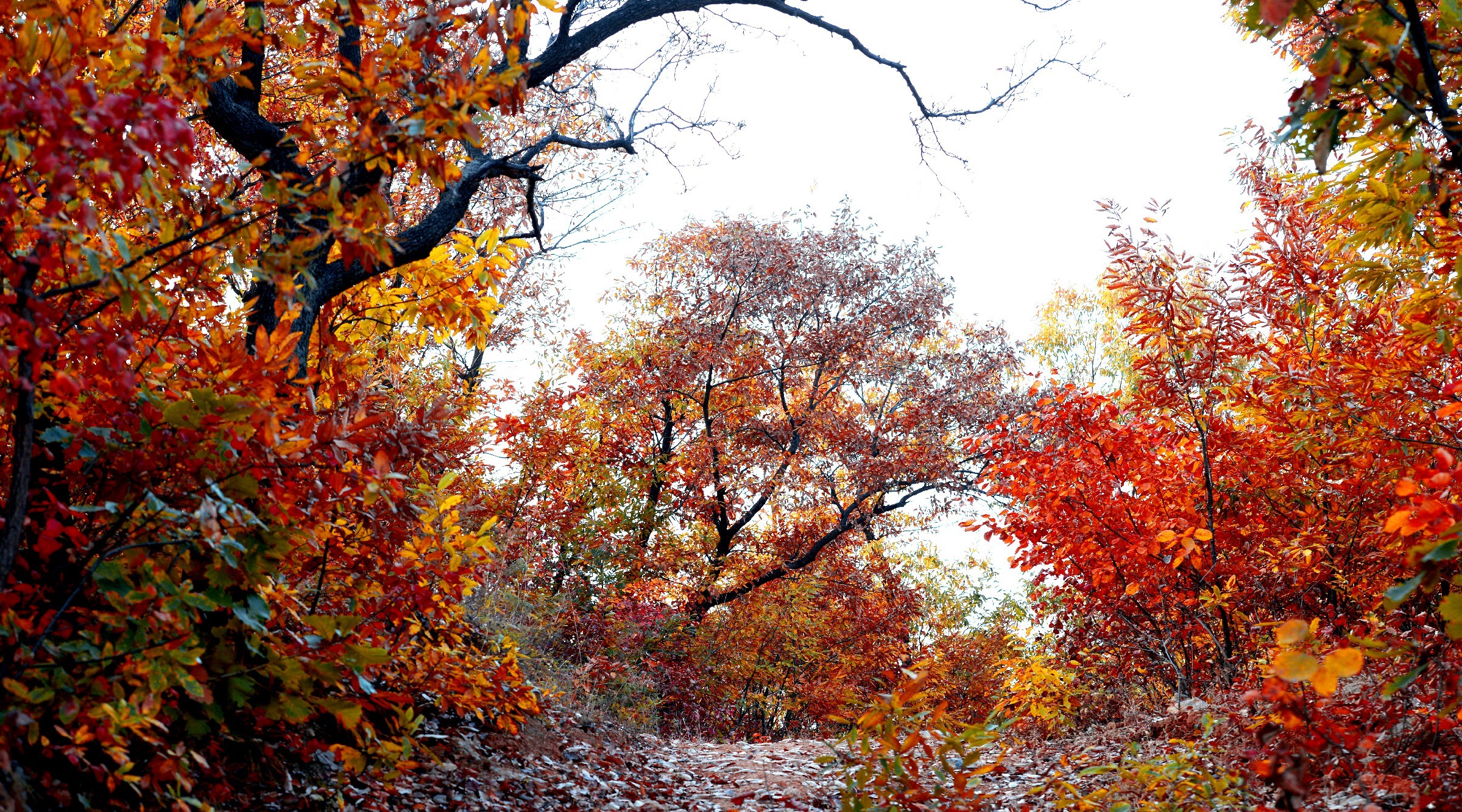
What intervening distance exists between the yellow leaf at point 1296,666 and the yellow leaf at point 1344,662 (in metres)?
0.02

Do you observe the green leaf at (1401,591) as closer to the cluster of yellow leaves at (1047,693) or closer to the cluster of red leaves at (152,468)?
the cluster of red leaves at (152,468)

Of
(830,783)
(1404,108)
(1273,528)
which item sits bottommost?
(830,783)

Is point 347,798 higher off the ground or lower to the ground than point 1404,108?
lower

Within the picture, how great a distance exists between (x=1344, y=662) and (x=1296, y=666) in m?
0.12

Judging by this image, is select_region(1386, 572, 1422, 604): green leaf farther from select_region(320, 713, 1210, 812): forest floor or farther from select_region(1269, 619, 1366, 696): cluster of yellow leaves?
select_region(320, 713, 1210, 812): forest floor

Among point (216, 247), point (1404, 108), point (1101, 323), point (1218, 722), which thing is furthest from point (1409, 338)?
point (1101, 323)

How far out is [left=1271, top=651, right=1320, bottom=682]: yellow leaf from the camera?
1722 millimetres

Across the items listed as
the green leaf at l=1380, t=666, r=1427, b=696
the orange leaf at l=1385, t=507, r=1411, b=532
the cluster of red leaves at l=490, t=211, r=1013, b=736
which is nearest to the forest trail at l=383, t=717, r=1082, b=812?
the orange leaf at l=1385, t=507, r=1411, b=532

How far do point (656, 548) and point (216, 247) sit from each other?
11.0 meters

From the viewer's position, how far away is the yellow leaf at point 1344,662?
1762mm

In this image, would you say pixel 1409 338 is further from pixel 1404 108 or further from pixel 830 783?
pixel 830 783

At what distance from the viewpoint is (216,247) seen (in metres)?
2.63

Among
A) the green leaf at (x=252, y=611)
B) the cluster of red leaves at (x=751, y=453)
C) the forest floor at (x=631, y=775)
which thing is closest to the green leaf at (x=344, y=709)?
the green leaf at (x=252, y=611)

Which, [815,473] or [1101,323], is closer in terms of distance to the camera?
[815,473]
